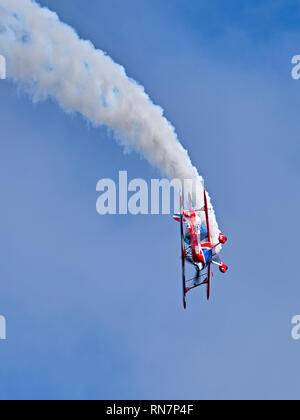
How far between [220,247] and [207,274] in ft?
7.90

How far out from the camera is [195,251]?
218ft

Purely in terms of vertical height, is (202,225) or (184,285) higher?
(202,225)
